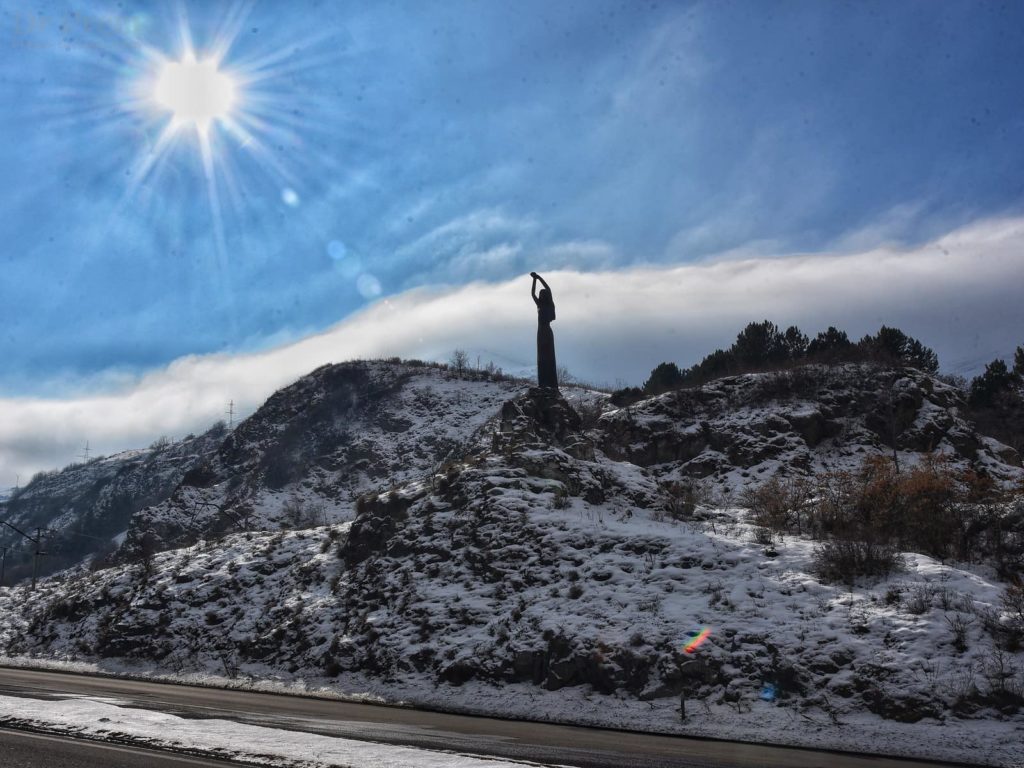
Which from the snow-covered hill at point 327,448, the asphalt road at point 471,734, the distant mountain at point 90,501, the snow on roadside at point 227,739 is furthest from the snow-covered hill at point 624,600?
the distant mountain at point 90,501

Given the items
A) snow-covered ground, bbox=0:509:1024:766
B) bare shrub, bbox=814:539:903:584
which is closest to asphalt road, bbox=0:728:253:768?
snow-covered ground, bbox=0:509:1024:766

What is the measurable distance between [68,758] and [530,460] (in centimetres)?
1705

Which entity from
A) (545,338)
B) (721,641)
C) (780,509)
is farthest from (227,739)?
(545,338)

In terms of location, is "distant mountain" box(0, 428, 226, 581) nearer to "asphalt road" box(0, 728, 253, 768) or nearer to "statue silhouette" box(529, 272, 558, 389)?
"statue silhouette" box(529, 272, 558, 389)

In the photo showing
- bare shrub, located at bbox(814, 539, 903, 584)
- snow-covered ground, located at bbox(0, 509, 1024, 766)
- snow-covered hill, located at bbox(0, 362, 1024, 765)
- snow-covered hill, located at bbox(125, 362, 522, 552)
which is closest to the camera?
snow-covered ground, located at bbox(0, 509, 1024, 766)

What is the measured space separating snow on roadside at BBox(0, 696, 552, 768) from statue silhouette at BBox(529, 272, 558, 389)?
24.1 meters

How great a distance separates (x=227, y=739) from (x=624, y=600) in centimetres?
935

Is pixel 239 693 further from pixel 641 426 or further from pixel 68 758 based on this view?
pixel 641 426

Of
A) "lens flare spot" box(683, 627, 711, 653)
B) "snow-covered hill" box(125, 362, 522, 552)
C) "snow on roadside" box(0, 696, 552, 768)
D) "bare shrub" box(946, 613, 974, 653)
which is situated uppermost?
"snow-covered hill" box(125, 362, 522, 552)

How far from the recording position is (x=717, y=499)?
97.6 ft

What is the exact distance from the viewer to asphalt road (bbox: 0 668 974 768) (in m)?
9.15

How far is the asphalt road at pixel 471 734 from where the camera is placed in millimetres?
9148

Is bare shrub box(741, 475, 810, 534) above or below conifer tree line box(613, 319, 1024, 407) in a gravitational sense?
below

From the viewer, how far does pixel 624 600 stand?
1600 centimetres
